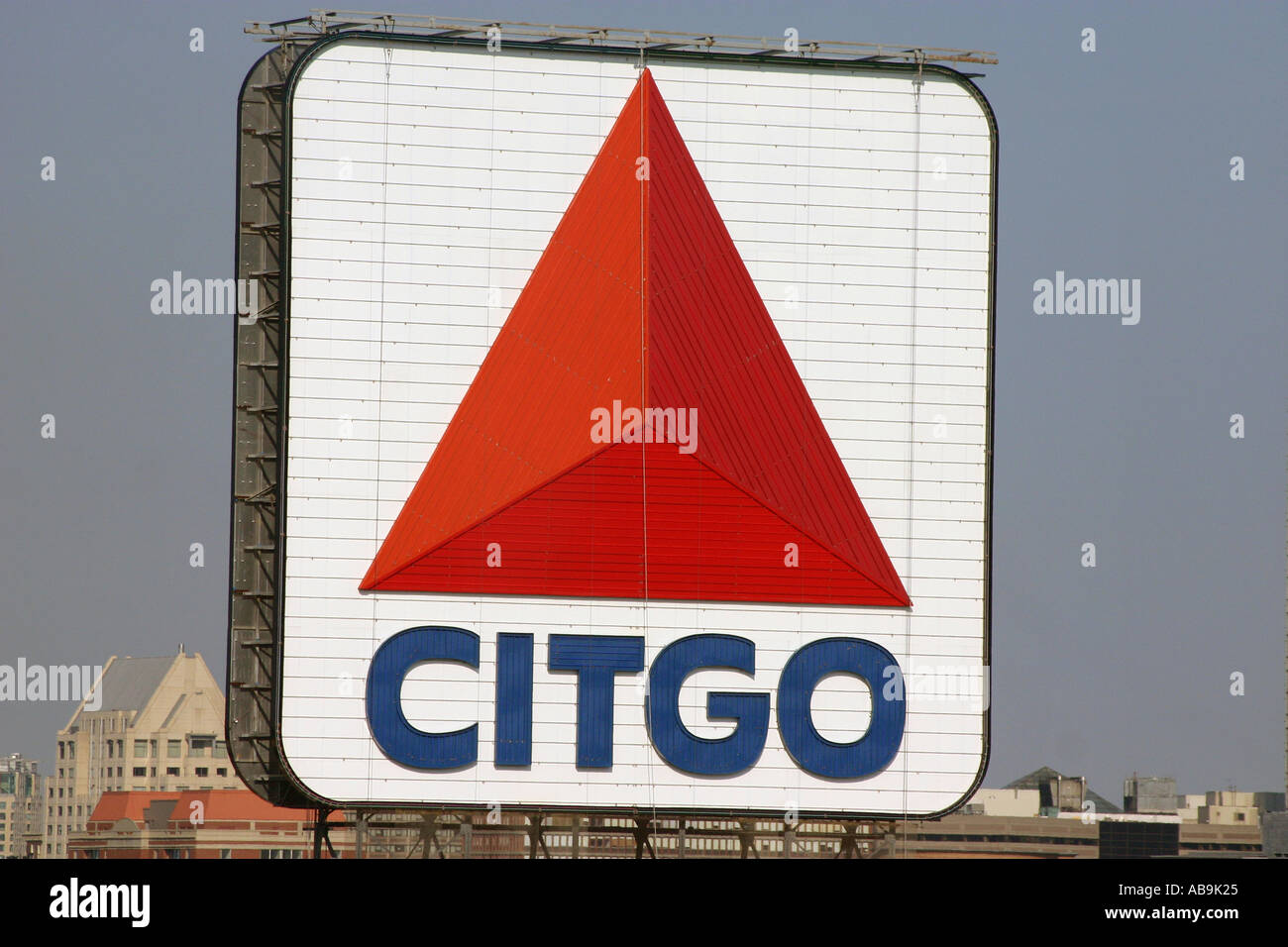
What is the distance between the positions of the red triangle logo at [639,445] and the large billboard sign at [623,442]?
5 centimetres

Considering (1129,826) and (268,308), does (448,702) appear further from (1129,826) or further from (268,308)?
(1129,826)

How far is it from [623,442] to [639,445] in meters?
0.26

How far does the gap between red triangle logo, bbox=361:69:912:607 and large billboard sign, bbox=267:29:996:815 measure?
0.16ft

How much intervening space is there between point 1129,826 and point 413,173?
70.3 m

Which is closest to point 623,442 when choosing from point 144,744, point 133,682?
point 144,744

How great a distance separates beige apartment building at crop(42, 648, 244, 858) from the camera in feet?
551

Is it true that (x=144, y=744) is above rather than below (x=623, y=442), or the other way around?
below

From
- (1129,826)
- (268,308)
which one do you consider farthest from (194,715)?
(268,308)

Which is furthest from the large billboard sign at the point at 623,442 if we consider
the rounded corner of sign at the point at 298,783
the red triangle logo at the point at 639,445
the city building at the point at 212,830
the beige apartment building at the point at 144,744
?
the beige apartment building at the point at 144,744

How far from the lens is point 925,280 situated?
31172mm

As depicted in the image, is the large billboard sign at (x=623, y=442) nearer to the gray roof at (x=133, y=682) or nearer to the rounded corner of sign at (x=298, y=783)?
the rounded corner of sign at (x=298, y=783)

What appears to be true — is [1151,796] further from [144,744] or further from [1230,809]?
[144,744]

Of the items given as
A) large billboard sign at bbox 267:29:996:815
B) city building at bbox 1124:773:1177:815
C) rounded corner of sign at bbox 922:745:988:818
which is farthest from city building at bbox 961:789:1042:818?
large billboard sign at bbox 267:29:996:815

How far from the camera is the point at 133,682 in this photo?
184 m
